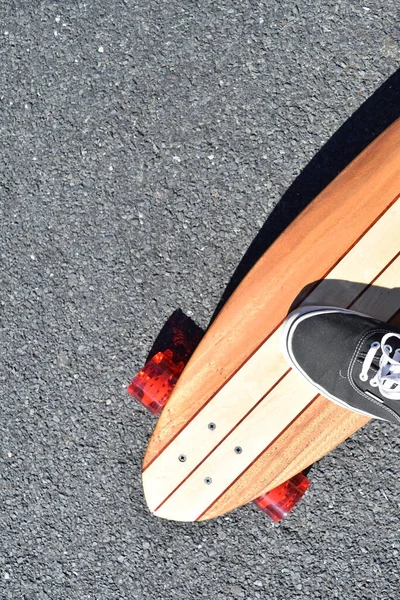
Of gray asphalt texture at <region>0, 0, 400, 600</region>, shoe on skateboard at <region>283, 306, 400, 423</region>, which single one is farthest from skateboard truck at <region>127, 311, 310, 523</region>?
shoe on skateboard at <region>283, 306, 400, 423</region>

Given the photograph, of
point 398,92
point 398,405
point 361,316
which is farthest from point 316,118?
point 398,405

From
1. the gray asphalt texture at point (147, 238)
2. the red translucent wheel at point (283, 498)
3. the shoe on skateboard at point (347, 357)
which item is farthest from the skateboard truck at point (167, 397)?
the shoe on skateboard at point (347, 357)

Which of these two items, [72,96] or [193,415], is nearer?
[193,415]

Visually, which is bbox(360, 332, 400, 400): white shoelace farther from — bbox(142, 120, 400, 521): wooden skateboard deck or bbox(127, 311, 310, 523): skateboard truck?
bbox(127, 311, 310, 523): skateboard truck

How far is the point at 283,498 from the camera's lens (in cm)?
250

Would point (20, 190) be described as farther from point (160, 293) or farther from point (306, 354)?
point (306, 354)

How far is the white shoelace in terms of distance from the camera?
229 centimetres

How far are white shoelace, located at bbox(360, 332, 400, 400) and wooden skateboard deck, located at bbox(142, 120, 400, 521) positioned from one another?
147 millimetres

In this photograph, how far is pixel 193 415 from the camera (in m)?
2.42

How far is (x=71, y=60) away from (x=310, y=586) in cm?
253

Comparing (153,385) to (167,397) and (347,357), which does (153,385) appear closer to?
(167,397)

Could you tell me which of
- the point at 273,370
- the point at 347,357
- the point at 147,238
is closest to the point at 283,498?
the point at 273,370

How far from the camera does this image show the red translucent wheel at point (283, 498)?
98.5 inches

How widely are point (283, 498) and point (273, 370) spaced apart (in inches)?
21.5
